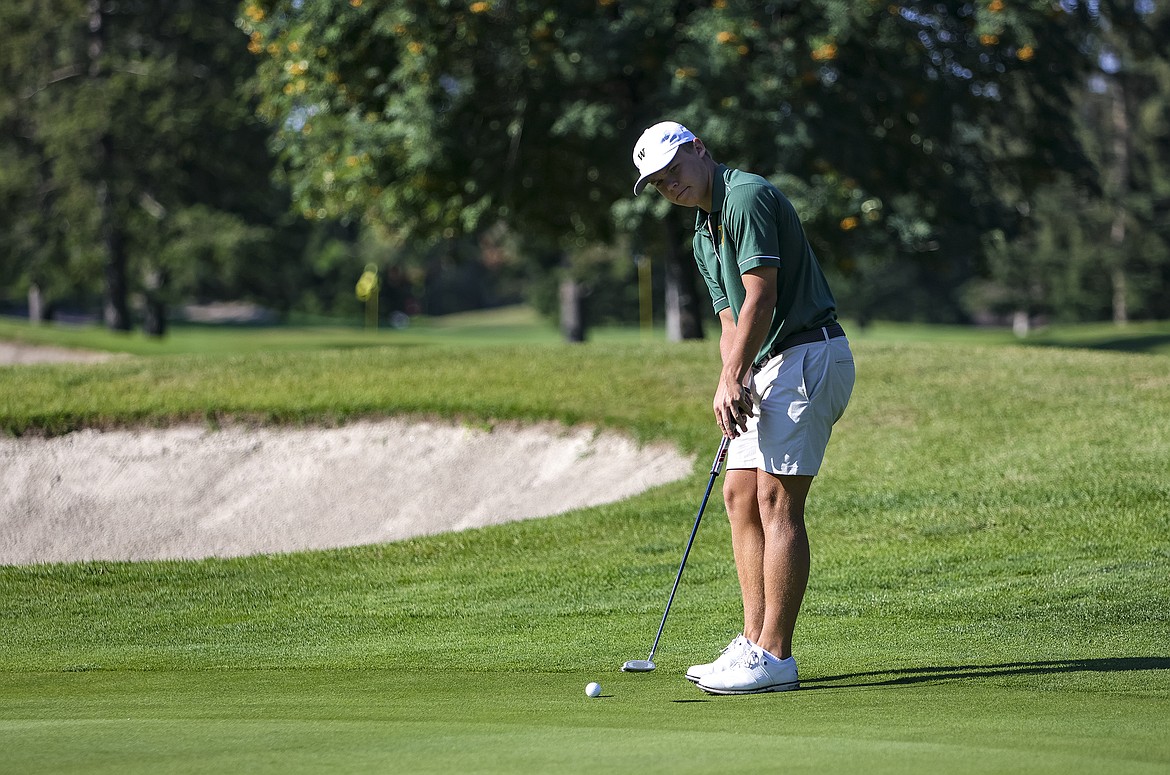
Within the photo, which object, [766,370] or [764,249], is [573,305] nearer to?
[766,370]

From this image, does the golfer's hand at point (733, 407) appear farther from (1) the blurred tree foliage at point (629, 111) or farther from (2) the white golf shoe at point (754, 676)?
(1) the blurred tree foliage at point (629, 111)

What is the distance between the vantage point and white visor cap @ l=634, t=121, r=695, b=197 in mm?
5332

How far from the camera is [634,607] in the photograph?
24.6 ft

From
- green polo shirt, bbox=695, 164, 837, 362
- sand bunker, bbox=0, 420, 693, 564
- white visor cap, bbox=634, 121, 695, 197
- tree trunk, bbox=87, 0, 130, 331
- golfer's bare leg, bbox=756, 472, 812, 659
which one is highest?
tree trunk, bbox=87, 0, 130, 331

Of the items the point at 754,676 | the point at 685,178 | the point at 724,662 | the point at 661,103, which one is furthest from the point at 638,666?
the point at 661,103

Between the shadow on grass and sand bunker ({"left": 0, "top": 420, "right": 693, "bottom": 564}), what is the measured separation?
6.48 meters

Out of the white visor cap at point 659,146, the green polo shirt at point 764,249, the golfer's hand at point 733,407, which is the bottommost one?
the golfer's hand at point 733,407

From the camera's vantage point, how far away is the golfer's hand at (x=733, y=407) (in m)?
5.33

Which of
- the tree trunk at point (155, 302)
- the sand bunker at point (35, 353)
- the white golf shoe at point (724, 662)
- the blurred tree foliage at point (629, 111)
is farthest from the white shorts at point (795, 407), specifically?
the tree trunk at point (155, 302)

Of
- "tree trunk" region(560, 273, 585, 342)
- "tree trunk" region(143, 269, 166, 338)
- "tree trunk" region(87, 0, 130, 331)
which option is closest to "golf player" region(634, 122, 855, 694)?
"tree trunk" region(87, 0, 130, 331)

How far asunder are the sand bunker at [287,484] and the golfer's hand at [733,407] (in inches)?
257

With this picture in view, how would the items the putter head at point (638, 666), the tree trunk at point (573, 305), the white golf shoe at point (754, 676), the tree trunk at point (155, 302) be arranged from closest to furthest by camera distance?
the white golf shoe at point (754, 676) → the putter head at point (638, 666) → the tree trunk at point (155, 302) → the tree trunk at point (573, 305)

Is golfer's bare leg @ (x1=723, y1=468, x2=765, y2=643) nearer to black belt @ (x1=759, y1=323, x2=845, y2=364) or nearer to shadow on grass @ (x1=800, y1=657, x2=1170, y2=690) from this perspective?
shadow on grass @ (x1=800, y1=657, x2=1170, y2=690)

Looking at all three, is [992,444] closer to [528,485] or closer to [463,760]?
[528,485]
